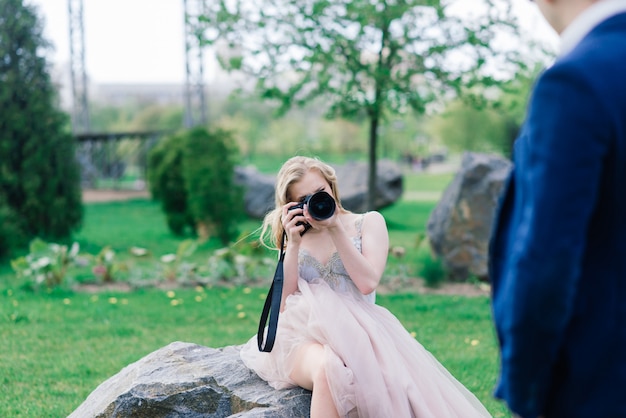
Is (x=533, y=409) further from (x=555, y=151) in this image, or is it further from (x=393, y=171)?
(x=393, y=171)

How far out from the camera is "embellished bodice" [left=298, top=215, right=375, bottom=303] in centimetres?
340

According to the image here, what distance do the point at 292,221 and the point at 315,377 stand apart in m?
0.65

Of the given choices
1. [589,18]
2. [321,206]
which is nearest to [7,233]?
[321,206]

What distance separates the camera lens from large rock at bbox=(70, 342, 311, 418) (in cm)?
75

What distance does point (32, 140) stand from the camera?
1069 cm

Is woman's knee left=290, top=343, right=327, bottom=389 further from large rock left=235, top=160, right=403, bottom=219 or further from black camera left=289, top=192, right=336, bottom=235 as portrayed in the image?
large rock left=235, top=160, right=403, bottom=219

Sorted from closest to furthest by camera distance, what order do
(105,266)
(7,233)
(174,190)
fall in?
(105,266) < (7,233) < (174,190)

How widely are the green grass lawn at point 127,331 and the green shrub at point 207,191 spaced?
119 inches

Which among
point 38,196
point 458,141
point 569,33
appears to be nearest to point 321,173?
point 569,33

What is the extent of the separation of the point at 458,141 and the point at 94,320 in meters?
29.6

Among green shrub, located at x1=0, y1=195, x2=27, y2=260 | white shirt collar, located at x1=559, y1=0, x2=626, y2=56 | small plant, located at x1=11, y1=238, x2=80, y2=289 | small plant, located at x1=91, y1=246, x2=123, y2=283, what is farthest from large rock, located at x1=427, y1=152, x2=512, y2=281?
white shirt collar, located at x1=559, y1=0, x2=626, y2=56

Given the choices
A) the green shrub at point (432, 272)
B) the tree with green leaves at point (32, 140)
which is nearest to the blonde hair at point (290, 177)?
the green shrub at point (432, 272)

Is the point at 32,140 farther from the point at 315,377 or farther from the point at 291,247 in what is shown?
the point at 315,377

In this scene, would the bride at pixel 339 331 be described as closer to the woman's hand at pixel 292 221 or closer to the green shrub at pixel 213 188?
the woman's hand at pixel 292 221
